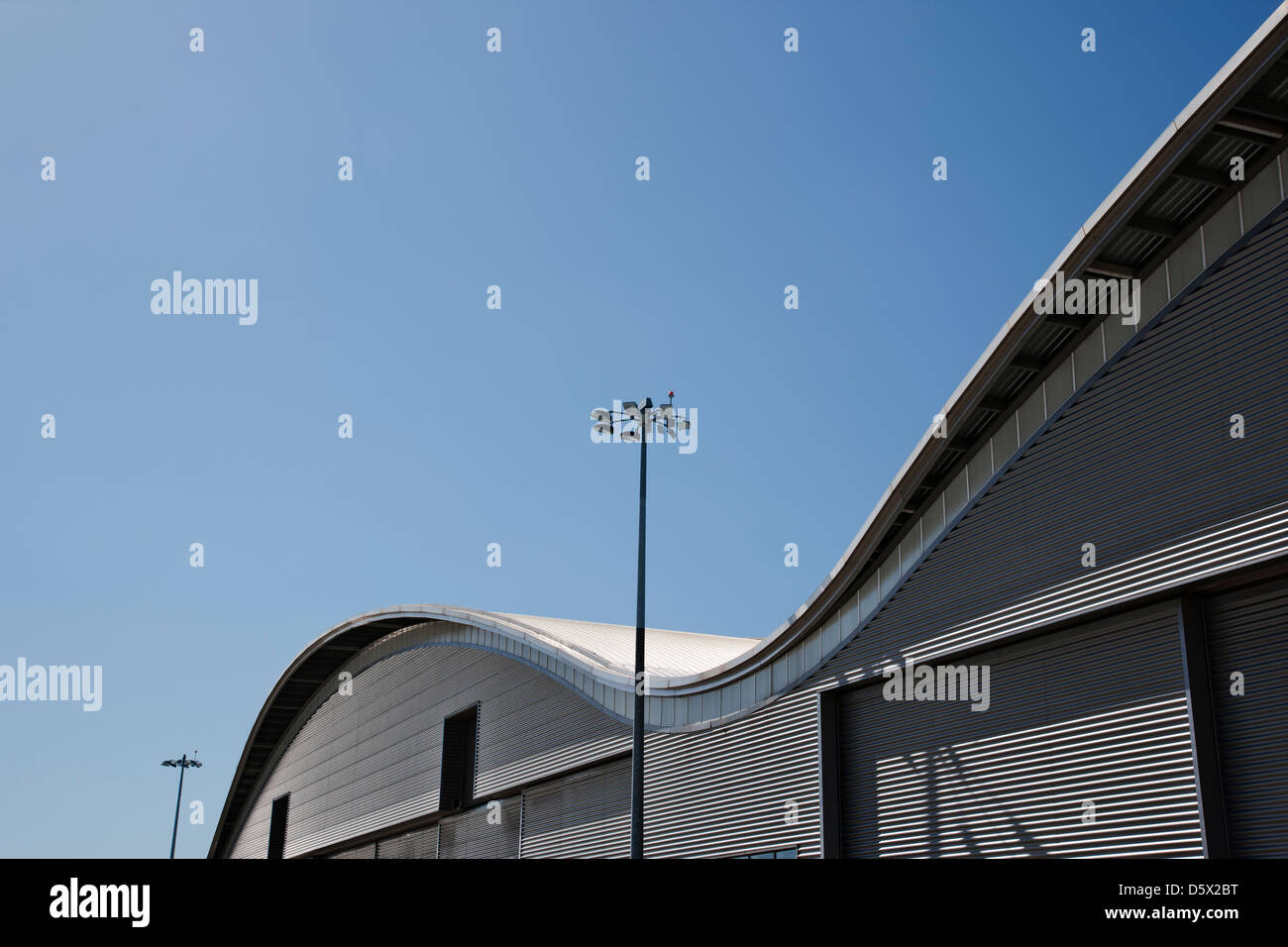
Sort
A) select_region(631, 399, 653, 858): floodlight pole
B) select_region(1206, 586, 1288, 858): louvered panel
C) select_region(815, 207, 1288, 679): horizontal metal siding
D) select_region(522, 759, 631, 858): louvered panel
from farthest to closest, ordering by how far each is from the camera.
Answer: select_region(522, 759, 631, 858): louvered panel → select_region(631, 399, 653, 858): floodlight pole → select_region(815, 207, 1288, 679): horizontal metal siding → select_region(1206, 586, 1288, 858): louvered panel

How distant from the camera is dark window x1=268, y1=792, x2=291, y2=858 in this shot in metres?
61.4

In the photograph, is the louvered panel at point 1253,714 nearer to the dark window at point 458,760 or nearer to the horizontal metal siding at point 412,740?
the horizontal metal siding at point 412,740

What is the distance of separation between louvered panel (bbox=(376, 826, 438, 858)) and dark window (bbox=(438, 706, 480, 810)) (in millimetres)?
2134

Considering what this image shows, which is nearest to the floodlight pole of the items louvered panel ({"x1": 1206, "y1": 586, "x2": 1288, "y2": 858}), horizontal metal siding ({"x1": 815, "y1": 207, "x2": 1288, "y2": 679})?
horizontal metal siding ({"x1": 815, "y1": 207, "x2": 1288, "y2": 679})

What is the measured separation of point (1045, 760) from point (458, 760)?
27492mm

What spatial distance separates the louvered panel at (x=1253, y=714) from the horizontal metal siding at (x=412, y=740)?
17.8 meters

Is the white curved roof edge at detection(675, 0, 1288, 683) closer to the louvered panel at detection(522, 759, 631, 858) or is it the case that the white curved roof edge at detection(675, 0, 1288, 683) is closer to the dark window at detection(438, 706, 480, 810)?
the louvered panel at detection(522, 759, 631, 858)

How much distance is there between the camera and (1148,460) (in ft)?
63.2

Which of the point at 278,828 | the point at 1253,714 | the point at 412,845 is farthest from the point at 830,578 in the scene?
the point at 278,828

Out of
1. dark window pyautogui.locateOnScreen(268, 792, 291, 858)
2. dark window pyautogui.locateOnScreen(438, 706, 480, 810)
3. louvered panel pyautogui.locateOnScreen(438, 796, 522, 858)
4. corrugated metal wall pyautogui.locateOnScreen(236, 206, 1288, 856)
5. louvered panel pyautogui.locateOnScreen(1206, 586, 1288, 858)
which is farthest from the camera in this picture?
dark window pyautogui.locateOnScreen(268, 792, 291, 858)
